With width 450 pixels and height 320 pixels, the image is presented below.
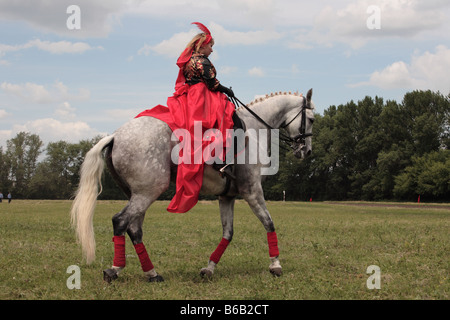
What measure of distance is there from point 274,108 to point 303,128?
2.37ft

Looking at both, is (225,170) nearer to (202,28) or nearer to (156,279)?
(156,279)

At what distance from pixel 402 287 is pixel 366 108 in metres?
74.6

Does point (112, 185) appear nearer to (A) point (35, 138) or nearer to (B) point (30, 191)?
(B) point (30, 191)

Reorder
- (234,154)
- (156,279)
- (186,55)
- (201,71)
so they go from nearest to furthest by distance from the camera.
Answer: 1. (156,279)
2. (201,71)
3. (234,154)
4. (186,55)

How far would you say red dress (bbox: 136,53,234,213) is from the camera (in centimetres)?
754

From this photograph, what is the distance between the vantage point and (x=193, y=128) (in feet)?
25.3

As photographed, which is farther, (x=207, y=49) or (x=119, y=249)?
(x=207, y=49)

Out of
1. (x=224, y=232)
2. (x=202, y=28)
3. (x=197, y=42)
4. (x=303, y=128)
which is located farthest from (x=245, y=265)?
(x=202, y=28)

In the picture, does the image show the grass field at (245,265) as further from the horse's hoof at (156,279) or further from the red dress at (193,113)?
the red dress at (193,113)

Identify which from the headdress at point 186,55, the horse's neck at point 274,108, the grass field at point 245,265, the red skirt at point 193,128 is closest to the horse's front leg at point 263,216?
the grass field at point 245,265

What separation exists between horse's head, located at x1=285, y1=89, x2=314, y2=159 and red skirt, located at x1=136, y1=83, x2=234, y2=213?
1.57m

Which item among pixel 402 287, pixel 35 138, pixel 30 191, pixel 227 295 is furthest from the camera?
pixel 35 138

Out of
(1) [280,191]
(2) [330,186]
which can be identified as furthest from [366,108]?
(1) [280,191]

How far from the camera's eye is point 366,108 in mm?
77688
